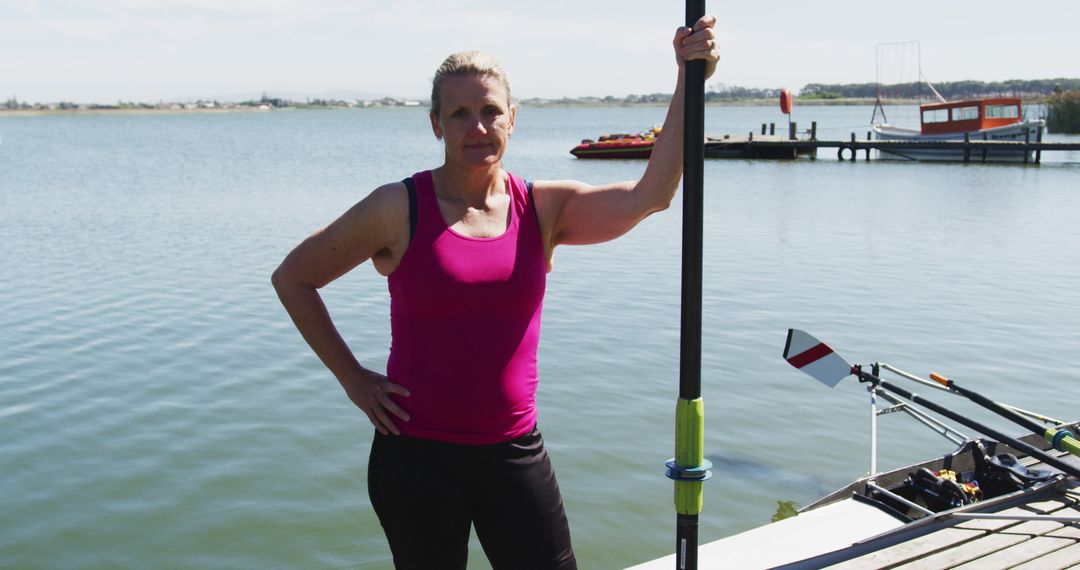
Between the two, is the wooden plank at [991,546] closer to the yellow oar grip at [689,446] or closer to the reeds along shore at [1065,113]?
the yellow oar grip at [689,446]

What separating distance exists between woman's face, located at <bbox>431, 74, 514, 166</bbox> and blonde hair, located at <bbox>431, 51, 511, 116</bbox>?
1 cm

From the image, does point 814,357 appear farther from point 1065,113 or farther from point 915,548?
point 1065,113

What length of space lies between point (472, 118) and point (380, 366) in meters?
7.23

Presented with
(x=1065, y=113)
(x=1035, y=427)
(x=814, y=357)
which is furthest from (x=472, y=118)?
(x=1065, y=113)

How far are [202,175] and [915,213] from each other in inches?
960

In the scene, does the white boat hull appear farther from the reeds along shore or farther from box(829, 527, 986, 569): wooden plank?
box(829, 527, 986, 569): wooden plank

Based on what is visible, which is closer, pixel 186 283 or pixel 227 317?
pixel 227 317

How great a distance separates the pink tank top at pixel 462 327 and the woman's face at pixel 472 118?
136 millimetres

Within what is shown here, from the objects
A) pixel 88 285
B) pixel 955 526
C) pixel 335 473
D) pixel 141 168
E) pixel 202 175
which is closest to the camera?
pixel 955 526

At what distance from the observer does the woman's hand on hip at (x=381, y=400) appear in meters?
2.74

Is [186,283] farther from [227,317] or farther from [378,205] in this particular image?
[378,205]

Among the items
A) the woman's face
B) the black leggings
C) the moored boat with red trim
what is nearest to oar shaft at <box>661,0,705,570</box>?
the black leggings

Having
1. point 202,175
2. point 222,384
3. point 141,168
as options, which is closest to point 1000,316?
point 222,384

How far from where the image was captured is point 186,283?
543 inches
